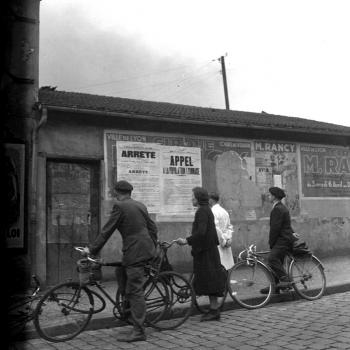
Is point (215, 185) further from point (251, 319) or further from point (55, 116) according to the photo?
point (251, 319)

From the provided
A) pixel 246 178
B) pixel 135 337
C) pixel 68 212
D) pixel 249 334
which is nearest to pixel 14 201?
pixel 68 212

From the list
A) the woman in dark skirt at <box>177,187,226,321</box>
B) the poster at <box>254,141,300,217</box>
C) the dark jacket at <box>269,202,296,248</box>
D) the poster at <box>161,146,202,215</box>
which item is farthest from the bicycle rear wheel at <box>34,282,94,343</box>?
the poster at <box>254,141,300,217</box>

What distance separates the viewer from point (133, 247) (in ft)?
18.7

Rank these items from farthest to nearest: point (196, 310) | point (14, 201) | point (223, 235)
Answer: point (14, 201) < point (223, 235) < point (196, 310)

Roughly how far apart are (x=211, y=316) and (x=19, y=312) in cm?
245

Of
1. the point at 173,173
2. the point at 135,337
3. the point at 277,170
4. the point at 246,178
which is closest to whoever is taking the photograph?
the point at 135,337

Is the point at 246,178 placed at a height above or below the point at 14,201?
above

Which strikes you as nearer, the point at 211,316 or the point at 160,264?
the point at 160,264

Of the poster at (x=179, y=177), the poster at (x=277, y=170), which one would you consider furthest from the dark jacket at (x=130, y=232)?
the poster at (x=277, y=170)

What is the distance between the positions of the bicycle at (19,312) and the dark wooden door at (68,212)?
3194 millimetres

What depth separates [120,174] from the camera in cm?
958

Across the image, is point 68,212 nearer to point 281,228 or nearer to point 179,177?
point 179,177


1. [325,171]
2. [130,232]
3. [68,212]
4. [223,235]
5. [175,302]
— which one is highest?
[325,171]

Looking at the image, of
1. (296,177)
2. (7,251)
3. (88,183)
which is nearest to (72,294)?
(7,251)
